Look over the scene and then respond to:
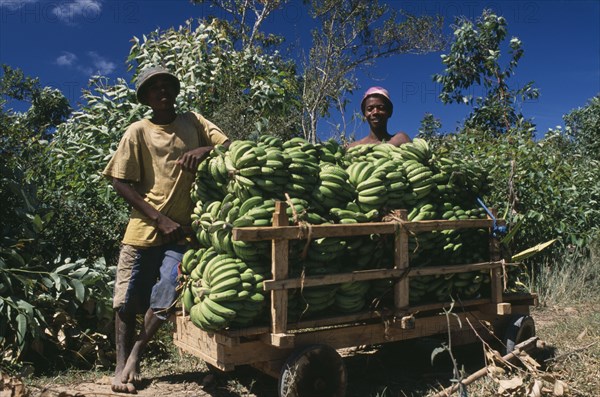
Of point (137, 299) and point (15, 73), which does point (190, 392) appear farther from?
point (15, 73)

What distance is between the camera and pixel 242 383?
4.49 m

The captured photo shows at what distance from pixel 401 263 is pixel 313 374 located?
3.14 feet

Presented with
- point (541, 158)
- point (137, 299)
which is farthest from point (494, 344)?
point (541, 158)

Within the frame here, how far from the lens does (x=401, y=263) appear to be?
3.91 metres

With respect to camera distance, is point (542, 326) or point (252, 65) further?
point (252, 65)

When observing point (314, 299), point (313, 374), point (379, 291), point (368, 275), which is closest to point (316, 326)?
point (314, 299)

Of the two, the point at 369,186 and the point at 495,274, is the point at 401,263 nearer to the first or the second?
the point at 369,186

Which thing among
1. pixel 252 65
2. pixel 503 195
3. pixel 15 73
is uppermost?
pixel 15 73

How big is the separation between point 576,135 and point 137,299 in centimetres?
1674

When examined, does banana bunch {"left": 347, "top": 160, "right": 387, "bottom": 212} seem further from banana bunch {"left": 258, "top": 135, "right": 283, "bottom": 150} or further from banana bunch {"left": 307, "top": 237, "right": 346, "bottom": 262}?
banana bunch {"left": 258, "top": 135, "right": 283, "bottom": 150}

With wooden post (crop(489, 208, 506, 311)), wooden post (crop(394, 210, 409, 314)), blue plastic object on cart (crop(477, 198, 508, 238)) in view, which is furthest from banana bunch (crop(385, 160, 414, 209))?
wooden post (crop(489, 208, 506, 311))

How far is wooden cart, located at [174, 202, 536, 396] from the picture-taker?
3391mm

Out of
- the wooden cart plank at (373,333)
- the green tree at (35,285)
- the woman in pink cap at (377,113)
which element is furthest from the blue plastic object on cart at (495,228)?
the green tree at (35,285)

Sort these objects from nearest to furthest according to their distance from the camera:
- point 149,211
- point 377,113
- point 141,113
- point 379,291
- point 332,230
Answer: point 332,230
point 379,291
point 149,211
point 377,113
point 141,113
